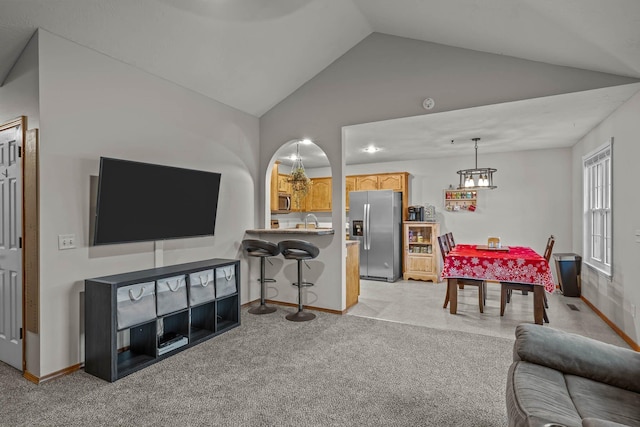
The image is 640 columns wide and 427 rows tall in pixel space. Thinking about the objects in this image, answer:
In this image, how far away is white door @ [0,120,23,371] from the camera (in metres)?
2.83

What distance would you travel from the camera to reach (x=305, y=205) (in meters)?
8.12

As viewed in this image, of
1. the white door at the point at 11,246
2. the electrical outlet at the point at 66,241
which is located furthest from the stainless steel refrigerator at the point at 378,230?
the white door at the point at 11,246

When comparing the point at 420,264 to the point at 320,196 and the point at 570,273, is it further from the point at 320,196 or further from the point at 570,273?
the point at 320,196

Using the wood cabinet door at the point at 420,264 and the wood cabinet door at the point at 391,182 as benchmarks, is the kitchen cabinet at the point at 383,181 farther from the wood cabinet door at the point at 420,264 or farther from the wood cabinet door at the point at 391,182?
the wood cabinet door at the point at 420,264

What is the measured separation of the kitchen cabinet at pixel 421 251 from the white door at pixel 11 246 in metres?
5.82

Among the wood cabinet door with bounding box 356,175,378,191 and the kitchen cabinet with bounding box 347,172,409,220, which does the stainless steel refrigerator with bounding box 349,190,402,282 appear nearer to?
the kitchen cabinet with bounding box 347,172,409,220

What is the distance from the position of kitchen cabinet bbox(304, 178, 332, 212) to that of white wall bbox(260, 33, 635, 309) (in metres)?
3.16

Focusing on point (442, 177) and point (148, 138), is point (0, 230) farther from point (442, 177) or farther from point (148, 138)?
point (442, 177)

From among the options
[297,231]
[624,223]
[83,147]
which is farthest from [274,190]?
[624,223]

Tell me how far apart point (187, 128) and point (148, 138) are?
1.68 ft

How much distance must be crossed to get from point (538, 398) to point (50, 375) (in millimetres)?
3351

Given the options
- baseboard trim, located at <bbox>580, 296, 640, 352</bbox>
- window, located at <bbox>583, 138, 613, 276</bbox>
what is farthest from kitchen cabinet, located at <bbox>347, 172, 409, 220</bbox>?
baseboard trim, located at <bbox>580, 296, 640, 352</bbox>

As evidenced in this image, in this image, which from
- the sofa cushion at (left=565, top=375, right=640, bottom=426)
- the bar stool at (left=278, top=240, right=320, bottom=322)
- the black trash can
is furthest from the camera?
the black trash can

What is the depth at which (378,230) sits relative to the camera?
6.71 metres
